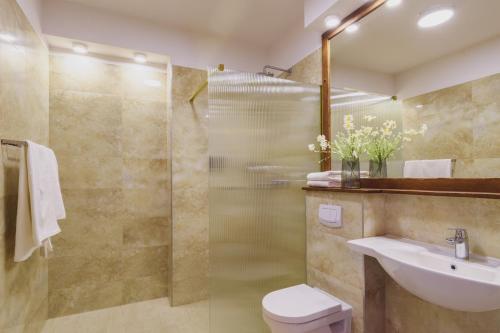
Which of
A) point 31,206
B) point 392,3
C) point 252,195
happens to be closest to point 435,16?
point 392,3

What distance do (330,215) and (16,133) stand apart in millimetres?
2013

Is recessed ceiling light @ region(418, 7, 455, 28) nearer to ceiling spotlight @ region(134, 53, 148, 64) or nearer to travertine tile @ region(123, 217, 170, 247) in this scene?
ceiling spotlight @ region(134, 53, 148, 64)

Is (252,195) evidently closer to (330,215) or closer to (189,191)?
(330,215)

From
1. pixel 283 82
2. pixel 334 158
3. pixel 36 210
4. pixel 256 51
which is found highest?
pixel 256 51

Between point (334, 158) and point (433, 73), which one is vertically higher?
point (433, 73)

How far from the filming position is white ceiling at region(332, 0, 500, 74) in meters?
1.23

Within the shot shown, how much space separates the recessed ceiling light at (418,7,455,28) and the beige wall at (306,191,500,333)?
93 cm

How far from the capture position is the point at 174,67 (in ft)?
8.31

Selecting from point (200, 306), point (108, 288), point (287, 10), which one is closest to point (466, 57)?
point (287, 10)

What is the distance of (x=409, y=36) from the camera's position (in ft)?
4.94

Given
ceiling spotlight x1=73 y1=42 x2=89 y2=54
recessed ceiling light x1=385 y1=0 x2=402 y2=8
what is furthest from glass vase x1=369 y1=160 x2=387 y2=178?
ceiling spotlight x1=73 y1=42 x2=89 y2=54

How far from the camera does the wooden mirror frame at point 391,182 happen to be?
1.16 meters

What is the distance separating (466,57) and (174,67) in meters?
2.24

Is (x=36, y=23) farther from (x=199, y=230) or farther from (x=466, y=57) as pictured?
(x=466, y=57)
